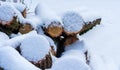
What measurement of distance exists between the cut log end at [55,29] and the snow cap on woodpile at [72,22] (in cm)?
11

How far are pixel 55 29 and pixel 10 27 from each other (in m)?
0.55

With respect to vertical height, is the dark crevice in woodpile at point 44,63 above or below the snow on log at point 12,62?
below

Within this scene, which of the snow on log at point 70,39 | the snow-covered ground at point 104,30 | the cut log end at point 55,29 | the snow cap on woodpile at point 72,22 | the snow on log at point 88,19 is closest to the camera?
the cut log end at point 55,29

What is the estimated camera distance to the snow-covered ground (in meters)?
3.99

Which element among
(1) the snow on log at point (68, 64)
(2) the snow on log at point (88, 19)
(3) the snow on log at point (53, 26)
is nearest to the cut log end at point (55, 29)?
(3) the snow on log at point (53, 26)

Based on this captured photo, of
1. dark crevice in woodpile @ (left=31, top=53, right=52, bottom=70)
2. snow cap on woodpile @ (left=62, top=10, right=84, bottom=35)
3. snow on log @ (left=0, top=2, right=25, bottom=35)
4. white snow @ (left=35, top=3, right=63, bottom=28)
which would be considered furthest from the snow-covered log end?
dark crevice in woodpile @ (left=31, top=53, right=52, bottom=70)

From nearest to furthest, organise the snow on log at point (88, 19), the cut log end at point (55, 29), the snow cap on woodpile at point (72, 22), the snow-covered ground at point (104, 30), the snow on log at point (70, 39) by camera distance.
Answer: the cut log end at point (55, 29), the snow cap on woodpile at point (72, 22), the snow on log at point (70, 39), the snow-covered ground at point (104, 30), the snow on log at point (88, 19)

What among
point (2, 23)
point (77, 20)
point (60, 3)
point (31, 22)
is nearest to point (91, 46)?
point (77, 20)

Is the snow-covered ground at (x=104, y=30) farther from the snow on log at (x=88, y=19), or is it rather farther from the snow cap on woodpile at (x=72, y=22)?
the snow cap on woodpile at (x=72, y=22)

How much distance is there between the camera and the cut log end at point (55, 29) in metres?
3.53

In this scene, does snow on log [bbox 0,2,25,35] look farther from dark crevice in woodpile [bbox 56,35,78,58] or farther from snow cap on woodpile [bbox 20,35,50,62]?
snow cap on woodpile [bbox 20,35,50,62]

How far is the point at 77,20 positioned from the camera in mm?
3684

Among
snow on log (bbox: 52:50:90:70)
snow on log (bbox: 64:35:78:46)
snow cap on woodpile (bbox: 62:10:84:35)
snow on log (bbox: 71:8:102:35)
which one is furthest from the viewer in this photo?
snow on log (bbox: 71:8:102:35)

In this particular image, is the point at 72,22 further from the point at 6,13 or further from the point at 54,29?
the point at 6,13
